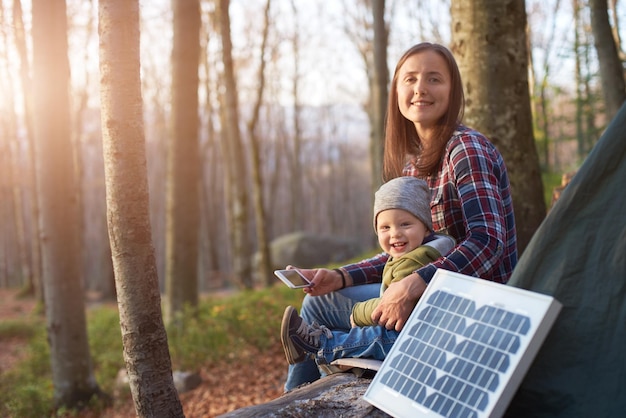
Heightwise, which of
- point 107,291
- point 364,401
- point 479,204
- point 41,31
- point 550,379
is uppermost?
point 41,31

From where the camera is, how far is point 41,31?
525 cm

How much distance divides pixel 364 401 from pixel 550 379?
0.70 metres

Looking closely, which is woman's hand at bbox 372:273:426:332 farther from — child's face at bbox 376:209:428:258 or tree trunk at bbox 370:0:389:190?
tree trunk at bbox 370:0:389:190

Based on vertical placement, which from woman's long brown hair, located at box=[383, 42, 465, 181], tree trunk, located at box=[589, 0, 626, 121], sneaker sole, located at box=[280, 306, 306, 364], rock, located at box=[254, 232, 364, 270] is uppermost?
tree trunk, located at box=[589, 0, 626, 121]

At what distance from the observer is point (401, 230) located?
255 cm

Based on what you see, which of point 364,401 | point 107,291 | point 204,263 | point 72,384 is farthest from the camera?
point 204,263

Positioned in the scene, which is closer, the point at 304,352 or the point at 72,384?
the point at 304,352

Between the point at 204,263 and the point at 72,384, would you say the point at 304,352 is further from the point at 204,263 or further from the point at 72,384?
the point at 204,263

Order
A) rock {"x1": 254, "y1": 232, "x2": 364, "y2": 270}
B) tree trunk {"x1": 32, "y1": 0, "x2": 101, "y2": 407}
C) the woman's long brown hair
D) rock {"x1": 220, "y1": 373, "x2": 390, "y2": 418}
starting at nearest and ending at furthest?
rock {"x1": 220, "y1": 373, "x2": 390, "y2": 418}
the woman's long brown hair
tree trunk {"x1": 32, "y1": 0, "x2": 101, "y2": 407}
rock {"x1": 254, "y1": 232, "x2": 364, "y2": 270}

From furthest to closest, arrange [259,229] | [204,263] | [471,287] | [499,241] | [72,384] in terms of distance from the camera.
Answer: [204,263] → [259,229] → [72,384] → [499,241] → [471,287]

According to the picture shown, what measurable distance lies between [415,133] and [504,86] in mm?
1193

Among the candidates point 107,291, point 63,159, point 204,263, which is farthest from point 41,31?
point 204,263

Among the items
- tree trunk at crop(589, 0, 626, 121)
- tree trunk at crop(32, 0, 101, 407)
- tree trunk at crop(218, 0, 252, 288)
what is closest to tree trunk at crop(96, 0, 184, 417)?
tree trunk at crop(32, 0, 101, 407)

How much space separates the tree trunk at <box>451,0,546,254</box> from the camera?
3.87 metres
